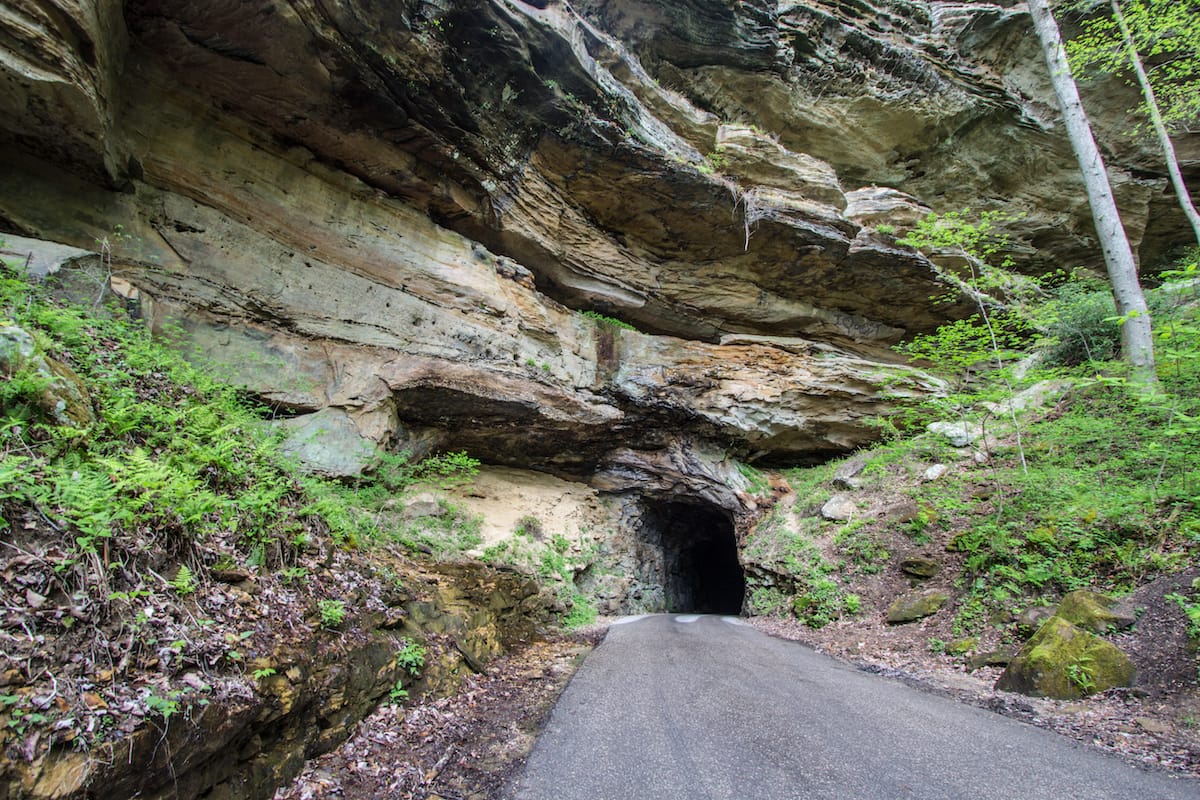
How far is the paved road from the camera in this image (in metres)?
2.83

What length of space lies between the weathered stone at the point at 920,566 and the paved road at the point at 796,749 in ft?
10.3

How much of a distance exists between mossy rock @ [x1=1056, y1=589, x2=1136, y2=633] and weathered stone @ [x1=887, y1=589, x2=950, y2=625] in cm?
172

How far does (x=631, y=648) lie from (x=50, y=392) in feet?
22.6

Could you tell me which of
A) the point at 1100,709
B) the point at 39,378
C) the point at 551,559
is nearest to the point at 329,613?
the point at 39,378

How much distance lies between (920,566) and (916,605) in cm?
101

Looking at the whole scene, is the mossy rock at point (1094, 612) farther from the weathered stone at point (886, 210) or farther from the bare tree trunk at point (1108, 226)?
the weathered stone at point (886, 210)

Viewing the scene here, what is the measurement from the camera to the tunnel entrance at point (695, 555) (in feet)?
54.6

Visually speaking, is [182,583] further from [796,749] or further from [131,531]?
[796,749]

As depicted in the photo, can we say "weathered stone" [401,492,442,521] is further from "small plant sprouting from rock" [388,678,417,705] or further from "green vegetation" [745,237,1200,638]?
"green vegetation" [745,237,1200,638]

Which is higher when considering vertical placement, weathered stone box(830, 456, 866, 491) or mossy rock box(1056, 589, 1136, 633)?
weathered stone box(830, 456, 866, 491)

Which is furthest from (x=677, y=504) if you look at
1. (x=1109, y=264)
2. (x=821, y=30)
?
(x=821, y=30)

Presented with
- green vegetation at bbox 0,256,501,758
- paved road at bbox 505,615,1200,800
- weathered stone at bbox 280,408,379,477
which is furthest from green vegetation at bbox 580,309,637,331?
paved road at bbox 505,615,1200,800

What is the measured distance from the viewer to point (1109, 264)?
8.41 meters

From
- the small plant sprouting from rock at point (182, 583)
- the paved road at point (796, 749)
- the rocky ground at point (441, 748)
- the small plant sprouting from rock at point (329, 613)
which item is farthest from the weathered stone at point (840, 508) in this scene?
the small plant sprouting from rock at point (182, 583)
